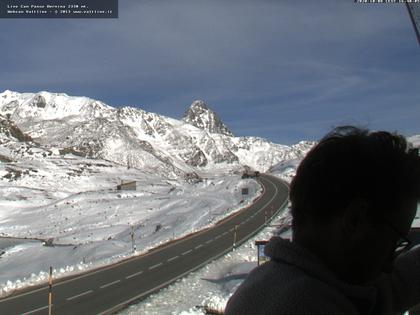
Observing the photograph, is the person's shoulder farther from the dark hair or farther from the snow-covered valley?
the snow-covered valley

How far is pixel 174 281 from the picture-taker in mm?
20562

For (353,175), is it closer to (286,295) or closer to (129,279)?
(286,295)

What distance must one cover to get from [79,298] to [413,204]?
1769 centimetres

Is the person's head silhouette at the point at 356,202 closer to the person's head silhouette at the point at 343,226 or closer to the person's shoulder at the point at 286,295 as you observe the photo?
the person's head silhouette at the point at 343,226

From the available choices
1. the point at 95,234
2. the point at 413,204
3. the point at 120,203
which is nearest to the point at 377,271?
the point at 413,204

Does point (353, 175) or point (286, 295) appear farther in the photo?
point (353, 175)

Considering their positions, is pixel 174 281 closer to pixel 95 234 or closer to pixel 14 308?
pixel 14 308

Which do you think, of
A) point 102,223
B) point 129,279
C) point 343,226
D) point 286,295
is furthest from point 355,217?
point 102,223

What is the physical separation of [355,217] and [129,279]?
20.9 m

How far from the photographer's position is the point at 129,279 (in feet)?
70.5

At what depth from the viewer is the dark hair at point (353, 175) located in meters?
1.53

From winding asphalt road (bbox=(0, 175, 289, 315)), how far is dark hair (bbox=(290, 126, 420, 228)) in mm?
14900

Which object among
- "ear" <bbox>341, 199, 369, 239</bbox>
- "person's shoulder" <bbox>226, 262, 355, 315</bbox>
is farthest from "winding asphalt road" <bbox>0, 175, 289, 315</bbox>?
"ear" <bbox>341, 199, 369, 239</bbox>

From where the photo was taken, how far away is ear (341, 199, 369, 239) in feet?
4.98
